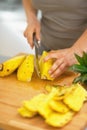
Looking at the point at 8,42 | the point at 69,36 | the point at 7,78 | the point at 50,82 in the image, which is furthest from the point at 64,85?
the point at 8,42

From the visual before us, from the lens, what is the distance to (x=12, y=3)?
3.76 metres

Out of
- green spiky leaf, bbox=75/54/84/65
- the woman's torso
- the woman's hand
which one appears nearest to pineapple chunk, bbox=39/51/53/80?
the woman's hand

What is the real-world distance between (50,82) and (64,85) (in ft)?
0.22

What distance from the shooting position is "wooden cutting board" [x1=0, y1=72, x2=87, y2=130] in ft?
2.86

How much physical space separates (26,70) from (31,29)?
1.00 ft

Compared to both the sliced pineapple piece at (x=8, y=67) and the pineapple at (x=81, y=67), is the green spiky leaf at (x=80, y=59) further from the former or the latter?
the sliced pineapple piece at (x=8, y=67)

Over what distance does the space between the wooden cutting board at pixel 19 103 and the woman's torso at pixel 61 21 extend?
9.6 inches

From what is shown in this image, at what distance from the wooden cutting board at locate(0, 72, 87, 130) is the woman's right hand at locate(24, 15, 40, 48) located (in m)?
0.23

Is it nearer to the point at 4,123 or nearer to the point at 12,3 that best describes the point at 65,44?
the point at 4,123

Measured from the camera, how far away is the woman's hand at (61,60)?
1.19 m

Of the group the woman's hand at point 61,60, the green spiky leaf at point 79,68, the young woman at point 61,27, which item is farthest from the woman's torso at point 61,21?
the green spiky leaf at point 79,68

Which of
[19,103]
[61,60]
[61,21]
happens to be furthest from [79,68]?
[61,21]

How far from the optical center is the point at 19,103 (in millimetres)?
1000

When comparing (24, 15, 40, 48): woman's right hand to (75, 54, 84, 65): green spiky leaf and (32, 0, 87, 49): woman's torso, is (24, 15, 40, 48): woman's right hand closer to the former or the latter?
(32, 0, 87, 49): woman's torso
